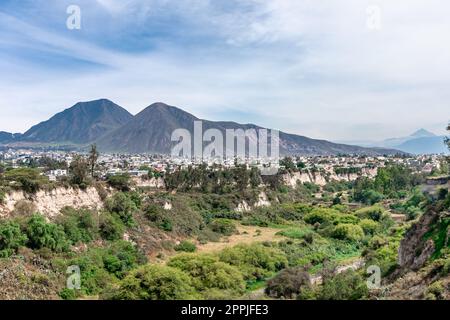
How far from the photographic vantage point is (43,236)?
25.2 metres

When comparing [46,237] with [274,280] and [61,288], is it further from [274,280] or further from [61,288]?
[274,280]

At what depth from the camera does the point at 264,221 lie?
165 ft

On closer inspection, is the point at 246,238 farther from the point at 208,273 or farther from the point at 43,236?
the point at 43,236

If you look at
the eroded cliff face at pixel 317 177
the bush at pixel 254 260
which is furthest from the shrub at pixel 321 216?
the eroded cliff face at pixel 317 177

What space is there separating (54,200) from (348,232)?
25.7 meters

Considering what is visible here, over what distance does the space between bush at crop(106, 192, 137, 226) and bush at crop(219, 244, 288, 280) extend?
937cm

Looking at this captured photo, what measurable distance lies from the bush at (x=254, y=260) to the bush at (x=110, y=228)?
318 inches

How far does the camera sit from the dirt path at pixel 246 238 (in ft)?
123

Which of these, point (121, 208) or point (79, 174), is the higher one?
point (79, 174)

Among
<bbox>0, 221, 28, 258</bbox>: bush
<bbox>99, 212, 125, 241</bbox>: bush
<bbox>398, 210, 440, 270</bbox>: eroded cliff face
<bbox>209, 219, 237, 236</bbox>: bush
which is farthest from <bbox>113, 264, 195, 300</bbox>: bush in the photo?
<bbox>209, 219, 237, 236</bbox>: bush

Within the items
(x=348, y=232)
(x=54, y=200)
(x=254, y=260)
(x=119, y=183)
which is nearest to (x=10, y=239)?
(x=54, y=200)

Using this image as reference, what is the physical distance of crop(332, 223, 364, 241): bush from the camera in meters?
40.2

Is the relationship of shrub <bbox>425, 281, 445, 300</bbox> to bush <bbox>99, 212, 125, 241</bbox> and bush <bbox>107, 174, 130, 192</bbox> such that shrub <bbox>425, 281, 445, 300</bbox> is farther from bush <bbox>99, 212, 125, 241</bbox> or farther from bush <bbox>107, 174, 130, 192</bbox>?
bush <bbox>107, 174, 130, 192</bbox>
